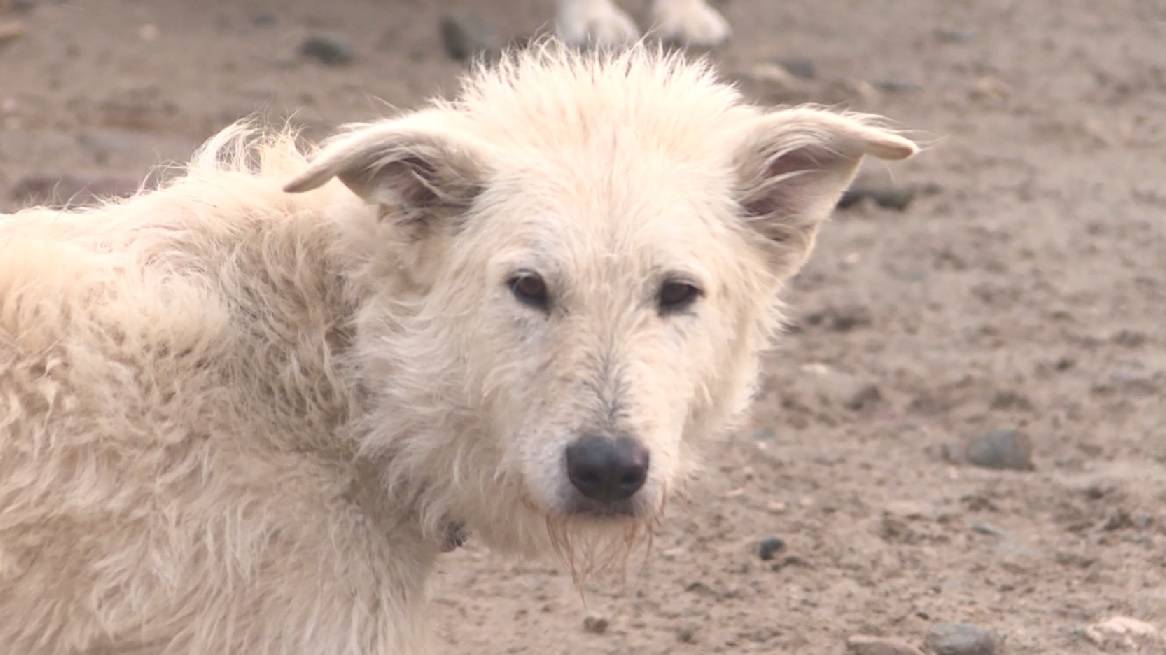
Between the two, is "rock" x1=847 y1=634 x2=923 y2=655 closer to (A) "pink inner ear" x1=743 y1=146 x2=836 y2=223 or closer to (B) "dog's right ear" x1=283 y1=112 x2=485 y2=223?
(A) "pink inner ear" x1=743 y1=146 x2=836 y2=223

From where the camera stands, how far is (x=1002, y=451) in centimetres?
688

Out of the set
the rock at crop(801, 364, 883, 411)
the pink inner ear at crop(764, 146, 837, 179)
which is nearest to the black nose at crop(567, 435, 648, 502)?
the pink inner ear at crop(764, 146, 837, 179)

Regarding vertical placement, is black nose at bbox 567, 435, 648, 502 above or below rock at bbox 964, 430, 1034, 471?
below

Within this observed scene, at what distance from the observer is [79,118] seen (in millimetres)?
10438

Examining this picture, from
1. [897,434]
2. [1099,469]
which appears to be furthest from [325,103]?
[1099,469]

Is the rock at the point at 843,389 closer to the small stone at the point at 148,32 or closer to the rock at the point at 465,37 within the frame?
the rock at the point at 465,37

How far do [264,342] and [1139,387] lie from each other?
4.17m

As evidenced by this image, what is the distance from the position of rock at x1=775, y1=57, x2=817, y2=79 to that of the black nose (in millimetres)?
7771

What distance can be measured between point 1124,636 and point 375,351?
240cm

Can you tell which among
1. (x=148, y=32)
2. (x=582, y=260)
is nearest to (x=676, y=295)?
(x=582, y=260)

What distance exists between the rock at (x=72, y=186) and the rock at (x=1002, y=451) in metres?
4.12

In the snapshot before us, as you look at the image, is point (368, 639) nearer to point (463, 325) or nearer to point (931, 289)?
point (463, 325)

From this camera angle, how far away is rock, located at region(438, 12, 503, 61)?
1175 centimetres

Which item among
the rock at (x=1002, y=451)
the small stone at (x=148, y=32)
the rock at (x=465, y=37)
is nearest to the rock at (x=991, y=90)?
the rock at (x=465, y=37)
